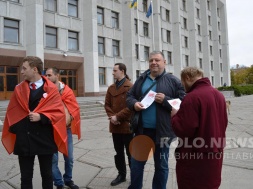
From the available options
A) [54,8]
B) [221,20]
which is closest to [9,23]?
[54,8]

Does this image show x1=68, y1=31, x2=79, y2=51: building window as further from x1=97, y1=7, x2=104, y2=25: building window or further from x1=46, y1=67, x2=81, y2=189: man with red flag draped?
x1=46, y1=67, x2=81, y2=189: man with red flag draped

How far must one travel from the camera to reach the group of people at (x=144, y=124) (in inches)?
96.3

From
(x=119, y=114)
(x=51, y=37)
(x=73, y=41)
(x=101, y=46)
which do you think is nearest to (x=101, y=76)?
(x=101, y=46)

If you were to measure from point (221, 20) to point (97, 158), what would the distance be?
189ft

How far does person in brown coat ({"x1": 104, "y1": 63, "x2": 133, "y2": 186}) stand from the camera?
4.00 meters

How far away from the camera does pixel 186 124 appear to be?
2.40 meters

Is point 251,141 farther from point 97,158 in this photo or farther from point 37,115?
point 37,115

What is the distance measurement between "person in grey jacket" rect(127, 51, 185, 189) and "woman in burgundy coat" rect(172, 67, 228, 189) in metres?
0.69

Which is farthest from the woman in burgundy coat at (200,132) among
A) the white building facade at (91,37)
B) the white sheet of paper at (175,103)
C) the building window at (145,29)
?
the building window at (145,29)

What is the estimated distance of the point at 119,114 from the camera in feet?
13.0

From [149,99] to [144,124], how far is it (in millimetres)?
360

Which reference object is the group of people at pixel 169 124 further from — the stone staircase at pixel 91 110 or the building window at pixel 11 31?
the building window at pixel 11 31

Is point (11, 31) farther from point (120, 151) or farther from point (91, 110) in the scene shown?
point (120, 151)

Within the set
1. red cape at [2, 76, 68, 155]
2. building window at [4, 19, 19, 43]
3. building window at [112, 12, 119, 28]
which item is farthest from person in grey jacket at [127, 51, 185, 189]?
building window at [112, 12, 119, 28]
